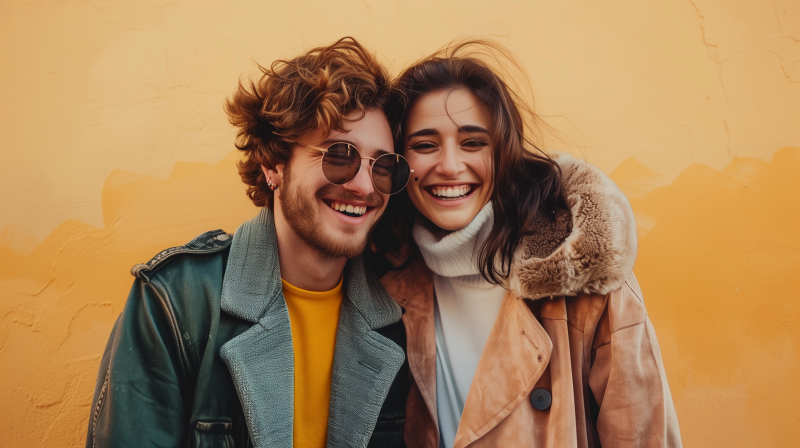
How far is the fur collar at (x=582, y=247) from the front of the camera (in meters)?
1.63

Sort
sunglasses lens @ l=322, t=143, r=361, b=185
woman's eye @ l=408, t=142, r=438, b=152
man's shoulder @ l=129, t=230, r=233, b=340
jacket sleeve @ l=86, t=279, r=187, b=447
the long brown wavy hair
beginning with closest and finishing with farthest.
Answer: jacket sleeve @ l=86, t=279, r=187, b=447 < man's shoulder @ l=129, t=230, r=233, b=340 < sunglasses lens @ l=322, t=143, r=361, b=185 < the long brown wavy hair < woman's eye @ l=408, t=142, r=438, b=152

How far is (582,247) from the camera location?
1.65 m

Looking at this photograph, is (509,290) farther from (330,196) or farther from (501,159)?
(330,196)

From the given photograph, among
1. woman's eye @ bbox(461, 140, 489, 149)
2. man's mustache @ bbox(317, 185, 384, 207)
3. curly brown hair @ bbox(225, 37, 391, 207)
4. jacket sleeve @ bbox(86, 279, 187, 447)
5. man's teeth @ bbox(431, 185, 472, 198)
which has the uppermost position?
curly brown hair @ bbox(225, 37, 391, 207)

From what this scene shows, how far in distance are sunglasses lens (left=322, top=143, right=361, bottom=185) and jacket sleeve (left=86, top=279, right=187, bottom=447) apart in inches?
28.7

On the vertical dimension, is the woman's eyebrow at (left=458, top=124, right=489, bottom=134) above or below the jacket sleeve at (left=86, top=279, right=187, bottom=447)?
above

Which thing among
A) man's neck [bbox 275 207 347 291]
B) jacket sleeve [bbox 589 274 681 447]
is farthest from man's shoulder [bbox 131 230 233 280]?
jacket sleeve [bbox 589 274 681 447]

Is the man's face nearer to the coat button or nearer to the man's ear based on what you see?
the man's ear

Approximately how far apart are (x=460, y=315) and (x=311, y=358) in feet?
2.24

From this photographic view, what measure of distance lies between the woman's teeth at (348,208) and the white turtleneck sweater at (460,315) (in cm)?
35

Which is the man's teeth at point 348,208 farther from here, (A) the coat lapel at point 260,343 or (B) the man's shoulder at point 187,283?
(B) the man's shoulder at point 187,283

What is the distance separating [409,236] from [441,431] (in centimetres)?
89

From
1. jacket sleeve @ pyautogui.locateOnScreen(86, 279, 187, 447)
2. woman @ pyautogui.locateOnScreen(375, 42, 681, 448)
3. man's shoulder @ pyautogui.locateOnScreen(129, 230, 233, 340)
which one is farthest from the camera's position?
woman @ pyautogui.locateOnScreen(375, 42, 681, 448)

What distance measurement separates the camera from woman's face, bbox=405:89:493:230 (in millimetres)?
1937
